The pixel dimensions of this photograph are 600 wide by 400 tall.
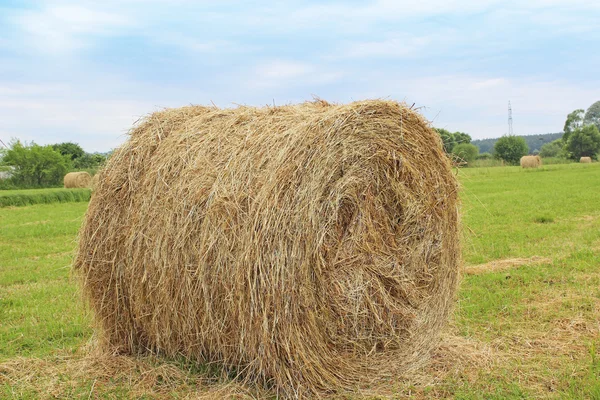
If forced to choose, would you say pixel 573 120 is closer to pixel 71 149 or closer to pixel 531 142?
pixel 531 142

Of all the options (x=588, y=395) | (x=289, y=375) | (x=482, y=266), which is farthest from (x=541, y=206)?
(x=289, y=375)

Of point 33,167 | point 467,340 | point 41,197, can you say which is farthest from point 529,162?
point 467,340

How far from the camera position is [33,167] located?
1368 inches

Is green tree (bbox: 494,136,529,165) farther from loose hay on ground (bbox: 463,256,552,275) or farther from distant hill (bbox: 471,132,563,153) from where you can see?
loose hay on ground (bbox: 463,256,552,275)

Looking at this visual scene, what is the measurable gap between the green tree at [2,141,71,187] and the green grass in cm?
1143

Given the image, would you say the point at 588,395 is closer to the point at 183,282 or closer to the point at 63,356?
the point at 183,282

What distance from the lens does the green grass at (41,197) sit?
73.1 ft

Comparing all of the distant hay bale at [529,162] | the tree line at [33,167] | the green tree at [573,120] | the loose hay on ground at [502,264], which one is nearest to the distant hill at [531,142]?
the green tree at [573,120]

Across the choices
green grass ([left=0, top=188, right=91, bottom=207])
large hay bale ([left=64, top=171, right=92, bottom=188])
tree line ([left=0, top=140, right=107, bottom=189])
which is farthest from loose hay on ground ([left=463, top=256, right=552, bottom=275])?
tree line ([left=0, top=140, right=107, bottom=189])

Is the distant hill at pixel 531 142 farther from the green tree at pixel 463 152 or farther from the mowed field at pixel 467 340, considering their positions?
the mowed field at pixel 467 340

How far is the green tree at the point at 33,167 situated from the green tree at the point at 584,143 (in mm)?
59265

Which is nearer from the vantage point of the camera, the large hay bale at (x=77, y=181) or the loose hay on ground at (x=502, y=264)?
the loose hay on ground at (x=502, y=264)

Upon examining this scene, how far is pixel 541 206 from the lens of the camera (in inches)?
611

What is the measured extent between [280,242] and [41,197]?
21.8 m
